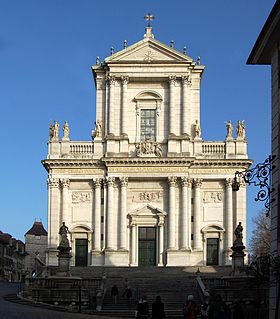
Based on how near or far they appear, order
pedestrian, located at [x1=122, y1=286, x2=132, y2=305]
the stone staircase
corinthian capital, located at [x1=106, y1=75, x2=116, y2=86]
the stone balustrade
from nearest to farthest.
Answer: the stone staircase
pedestrian, located at [x1=122, y1=286, x2=132, y2=305]
the stone balustrade
corinthian capital, located at [x1=106, y1=75, x2=116, y2=86]

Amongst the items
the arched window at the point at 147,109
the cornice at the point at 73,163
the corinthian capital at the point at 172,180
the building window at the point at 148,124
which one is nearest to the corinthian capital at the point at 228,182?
the corinthian capital at the point at 172,180

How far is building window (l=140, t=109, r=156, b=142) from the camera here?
63.8 meters

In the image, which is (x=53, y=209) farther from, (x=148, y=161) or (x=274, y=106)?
(x=274, y=106)

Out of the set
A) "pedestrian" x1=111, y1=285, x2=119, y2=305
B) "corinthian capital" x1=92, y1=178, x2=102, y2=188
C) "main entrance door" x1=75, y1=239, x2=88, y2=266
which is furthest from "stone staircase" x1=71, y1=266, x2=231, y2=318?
"corinthian capital" x1=92, y1=178, x2=102, y2=188

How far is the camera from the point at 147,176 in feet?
202

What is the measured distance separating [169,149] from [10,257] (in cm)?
7846

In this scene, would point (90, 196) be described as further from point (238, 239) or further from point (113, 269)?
point (238, 239)

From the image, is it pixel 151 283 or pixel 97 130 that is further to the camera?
A: pixel 97 130

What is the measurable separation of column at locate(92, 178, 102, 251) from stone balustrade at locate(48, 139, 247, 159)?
227 cm

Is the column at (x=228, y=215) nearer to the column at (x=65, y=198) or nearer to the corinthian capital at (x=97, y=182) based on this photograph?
the corinthian capital at (x=97, y=182)

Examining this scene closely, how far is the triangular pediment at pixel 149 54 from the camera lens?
63.3 metres

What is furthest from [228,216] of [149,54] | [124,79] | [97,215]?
[149,54]

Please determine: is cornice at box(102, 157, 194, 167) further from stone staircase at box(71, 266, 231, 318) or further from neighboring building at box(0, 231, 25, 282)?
neighboring building at box(0, 231, 25, 282)

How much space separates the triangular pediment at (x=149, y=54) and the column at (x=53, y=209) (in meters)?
10.4
